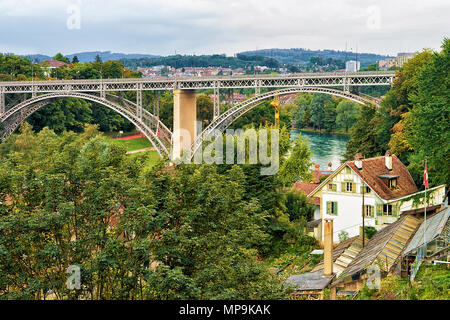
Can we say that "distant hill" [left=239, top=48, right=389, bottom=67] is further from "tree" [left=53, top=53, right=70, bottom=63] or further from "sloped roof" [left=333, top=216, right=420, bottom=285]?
"sloped roof" [left=333, top=216, right=420, bottom=285]

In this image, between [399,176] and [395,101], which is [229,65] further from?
[399,176]

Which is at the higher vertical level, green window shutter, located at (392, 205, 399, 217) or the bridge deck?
the bridge deck

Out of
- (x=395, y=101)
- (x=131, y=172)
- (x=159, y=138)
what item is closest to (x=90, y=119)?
(x=159, y=138)

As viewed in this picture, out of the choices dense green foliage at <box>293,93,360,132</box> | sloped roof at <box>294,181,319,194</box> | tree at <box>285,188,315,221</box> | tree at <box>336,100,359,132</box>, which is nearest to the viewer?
tree at <box>285,188,315,221</box>

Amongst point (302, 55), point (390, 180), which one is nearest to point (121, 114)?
point (390, 180)

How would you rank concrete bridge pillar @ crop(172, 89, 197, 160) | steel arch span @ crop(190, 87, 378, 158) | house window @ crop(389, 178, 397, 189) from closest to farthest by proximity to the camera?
house window @ crop(389, 178, 397, 189)
steel arch span @ crop(190, 87, 378, 158)
concrete bridge pillar @ crop(172, 89, 197, 160)

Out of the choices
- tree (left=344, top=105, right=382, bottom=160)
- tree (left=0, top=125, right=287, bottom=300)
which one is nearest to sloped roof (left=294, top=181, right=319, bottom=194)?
tree (left=344, top=105, right=382, bottom=160)

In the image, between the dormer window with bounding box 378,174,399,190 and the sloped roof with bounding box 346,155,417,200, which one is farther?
the dormer window with bounding box 378,174,399,190
